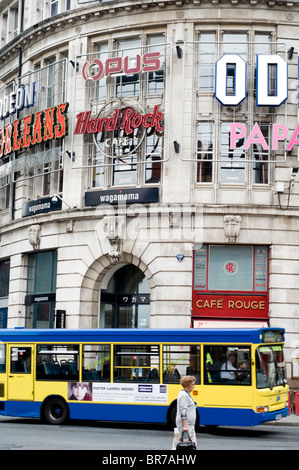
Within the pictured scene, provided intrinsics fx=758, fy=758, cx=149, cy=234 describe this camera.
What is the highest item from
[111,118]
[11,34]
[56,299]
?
[11,34]

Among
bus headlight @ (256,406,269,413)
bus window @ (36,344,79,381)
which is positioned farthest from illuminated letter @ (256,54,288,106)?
bus headlight @ (256,406,269,413)

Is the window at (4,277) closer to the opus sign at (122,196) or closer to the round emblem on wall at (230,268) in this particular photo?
the opus sign at (122,196)

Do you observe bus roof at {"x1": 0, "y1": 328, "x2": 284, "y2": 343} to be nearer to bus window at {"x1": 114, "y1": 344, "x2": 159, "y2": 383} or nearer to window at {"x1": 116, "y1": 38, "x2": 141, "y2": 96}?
bus window at {"x1": 114, "y1": 344, "x2": 159, "y2": 383}

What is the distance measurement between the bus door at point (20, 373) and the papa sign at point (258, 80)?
13.3 metres

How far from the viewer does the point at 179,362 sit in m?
20.7

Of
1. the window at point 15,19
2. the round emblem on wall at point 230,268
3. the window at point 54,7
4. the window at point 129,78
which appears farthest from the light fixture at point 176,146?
the window at point 15,19

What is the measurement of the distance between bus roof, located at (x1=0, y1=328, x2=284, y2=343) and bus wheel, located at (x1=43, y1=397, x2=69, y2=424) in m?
1.78

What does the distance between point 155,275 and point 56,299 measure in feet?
16.0

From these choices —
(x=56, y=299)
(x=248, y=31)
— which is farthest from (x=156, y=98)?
(x=56, y=299)

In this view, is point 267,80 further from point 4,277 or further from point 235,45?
point 4,277

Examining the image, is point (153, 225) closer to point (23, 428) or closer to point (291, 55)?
point (291, 55)

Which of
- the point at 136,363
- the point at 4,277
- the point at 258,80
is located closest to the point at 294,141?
the point at 258,80

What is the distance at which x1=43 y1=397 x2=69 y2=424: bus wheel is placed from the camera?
72.2 feet

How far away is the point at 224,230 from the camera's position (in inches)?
1195
